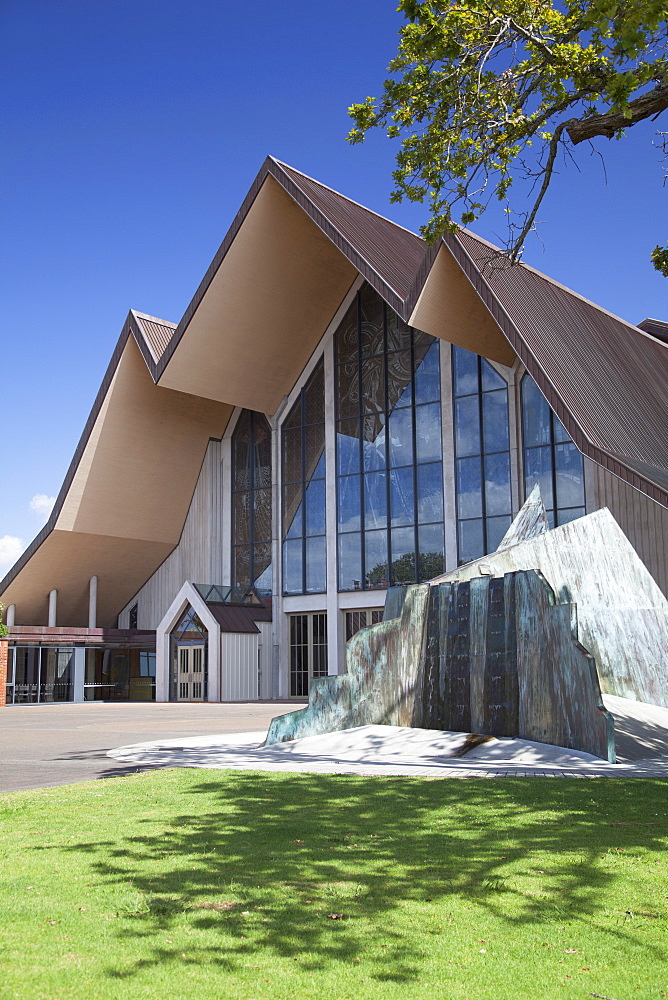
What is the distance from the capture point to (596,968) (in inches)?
145

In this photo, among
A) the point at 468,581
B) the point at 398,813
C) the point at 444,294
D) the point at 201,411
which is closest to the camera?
the point at 398,813

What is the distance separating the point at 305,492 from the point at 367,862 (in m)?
28.7

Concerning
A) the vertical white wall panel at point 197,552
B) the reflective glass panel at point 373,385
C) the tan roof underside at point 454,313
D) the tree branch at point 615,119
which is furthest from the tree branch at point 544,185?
the vertical white wall panel at point 197,552

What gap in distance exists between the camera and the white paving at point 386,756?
9.45 meters

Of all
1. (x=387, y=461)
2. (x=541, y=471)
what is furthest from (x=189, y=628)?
(x=541, y=471)

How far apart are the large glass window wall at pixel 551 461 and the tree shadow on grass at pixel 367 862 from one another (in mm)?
19006

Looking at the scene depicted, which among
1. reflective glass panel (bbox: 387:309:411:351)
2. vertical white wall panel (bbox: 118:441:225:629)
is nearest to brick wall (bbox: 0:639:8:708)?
vertical white wall panel (bbox: 118:441:225:629)

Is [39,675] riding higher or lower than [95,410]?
lower

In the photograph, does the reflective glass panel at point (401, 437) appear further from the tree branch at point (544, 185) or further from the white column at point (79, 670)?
the tree branch at point (544, 185)

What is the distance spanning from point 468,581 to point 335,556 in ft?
67.8

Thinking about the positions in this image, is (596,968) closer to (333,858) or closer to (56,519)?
(333,858)

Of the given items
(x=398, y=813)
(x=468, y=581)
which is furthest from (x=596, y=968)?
(x=468, y=581)

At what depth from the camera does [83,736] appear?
16.1m

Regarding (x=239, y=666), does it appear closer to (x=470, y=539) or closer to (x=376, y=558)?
(x=376, y=558)
